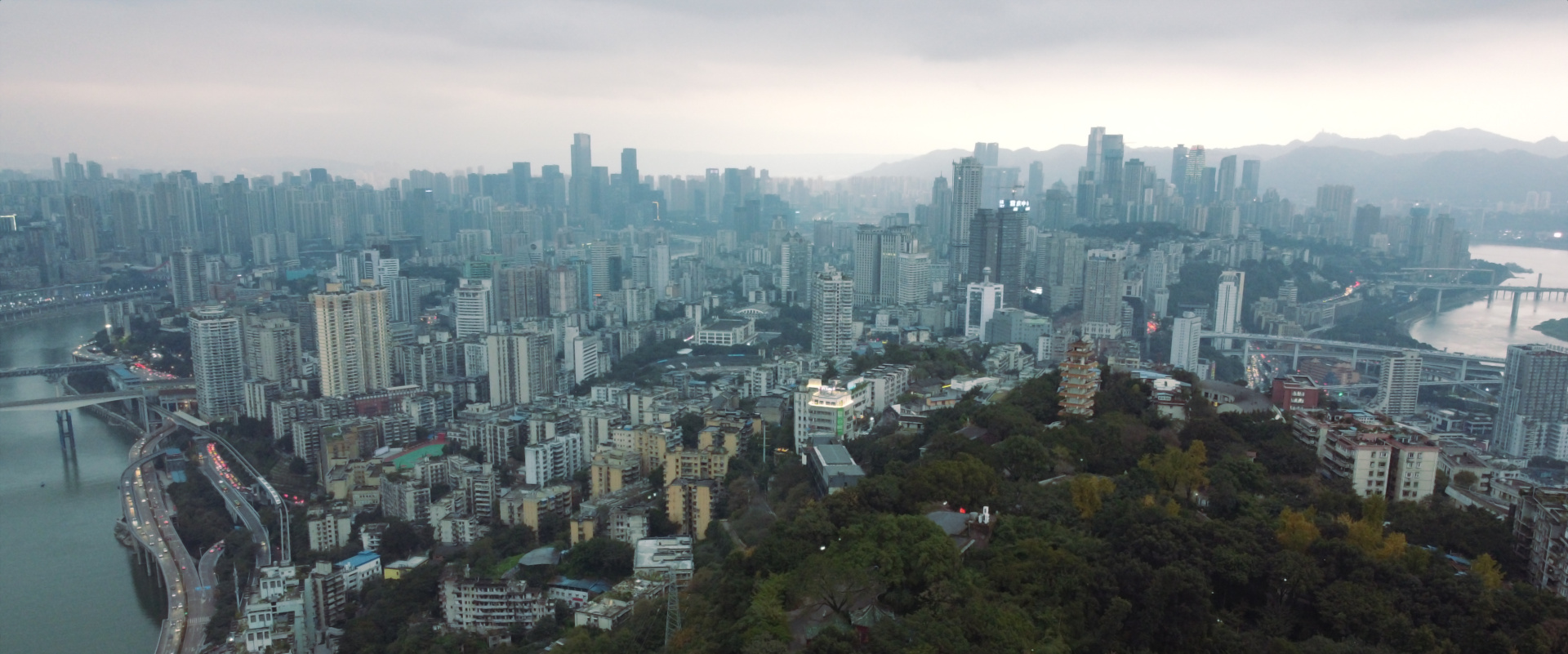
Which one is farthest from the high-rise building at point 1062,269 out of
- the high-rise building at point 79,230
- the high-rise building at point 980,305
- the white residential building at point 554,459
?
the high-rise building at point 79,230

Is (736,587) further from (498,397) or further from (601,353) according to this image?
(601,353)

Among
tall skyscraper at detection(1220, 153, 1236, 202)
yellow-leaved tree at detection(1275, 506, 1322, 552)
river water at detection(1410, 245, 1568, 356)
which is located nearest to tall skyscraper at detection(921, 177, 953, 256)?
tall skyscraper at detection(1220, 153, 1236, 202)

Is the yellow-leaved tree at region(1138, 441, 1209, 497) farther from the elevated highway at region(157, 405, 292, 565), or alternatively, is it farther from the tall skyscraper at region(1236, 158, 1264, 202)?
the tall skyscraper at region(1236, 158, 1264, 202)

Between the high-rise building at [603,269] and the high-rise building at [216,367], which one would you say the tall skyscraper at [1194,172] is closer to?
the high-rise building at [603,269]

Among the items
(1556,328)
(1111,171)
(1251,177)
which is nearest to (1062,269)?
(1556,328)

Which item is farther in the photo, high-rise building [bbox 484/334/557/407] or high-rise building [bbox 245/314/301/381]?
high-rise building [bbox 245/314/301/381]

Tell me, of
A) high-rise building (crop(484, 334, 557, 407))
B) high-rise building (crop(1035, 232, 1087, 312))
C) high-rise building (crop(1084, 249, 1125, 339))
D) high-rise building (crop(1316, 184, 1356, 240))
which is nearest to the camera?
high-rise building (crop(484, 334, 557, 407))

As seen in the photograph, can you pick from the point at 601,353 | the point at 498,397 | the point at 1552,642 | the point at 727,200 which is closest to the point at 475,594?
the point at 1552,642
